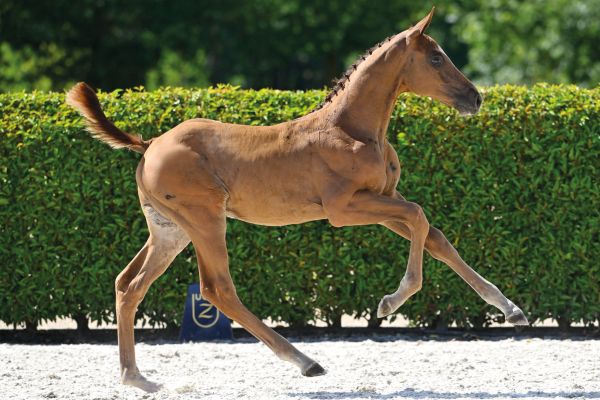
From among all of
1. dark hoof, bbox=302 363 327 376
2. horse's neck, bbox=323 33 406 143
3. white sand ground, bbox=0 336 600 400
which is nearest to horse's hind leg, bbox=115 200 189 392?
white sand ground, bbox=0 336 600 400

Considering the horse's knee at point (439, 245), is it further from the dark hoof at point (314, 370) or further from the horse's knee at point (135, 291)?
the horse's knee at point (135, 291)

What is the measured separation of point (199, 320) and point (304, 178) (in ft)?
10.4

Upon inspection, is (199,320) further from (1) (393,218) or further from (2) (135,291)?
(1) (393,218)

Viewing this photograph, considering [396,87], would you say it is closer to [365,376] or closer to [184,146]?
[184,146]

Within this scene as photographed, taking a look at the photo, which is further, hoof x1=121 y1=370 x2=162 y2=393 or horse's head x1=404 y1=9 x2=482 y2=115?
hoof x1=121 y1=370 x2=162 y2=393

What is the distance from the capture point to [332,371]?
→ 7090mm

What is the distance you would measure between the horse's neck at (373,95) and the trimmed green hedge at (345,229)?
2566mm

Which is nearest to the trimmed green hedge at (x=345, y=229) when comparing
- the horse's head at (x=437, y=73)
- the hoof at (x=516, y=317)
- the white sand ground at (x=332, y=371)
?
the white sand ground at (x=332, y=371)

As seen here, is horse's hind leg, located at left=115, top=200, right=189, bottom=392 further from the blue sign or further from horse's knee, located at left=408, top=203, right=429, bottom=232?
the blue sign

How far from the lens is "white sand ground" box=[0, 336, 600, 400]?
6.16 meters

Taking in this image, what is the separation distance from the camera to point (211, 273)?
6078 millimetres

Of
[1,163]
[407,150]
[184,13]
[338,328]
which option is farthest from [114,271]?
Result: [184,13]

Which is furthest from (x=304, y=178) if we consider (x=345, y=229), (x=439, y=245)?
(x=345, y=229)

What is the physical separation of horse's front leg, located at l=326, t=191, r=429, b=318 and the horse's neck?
43 centimetres
